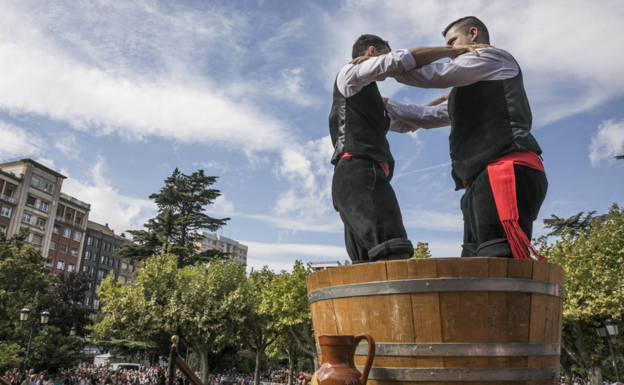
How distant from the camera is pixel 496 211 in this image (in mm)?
2711

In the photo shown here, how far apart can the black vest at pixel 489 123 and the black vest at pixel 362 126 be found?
1.79 ft

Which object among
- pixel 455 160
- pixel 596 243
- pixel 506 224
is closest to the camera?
pixel 506 224

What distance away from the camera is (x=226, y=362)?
41656 millimetres

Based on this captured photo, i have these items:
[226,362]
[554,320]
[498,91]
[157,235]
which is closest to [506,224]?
[554,320]

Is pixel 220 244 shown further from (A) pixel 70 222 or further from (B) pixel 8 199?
(B) pixel 8 199

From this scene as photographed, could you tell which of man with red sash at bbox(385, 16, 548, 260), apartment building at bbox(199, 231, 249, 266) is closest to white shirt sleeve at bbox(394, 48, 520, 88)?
man with red sash at bbox(385, 16, 548, 260)

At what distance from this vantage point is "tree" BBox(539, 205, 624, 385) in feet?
55.8

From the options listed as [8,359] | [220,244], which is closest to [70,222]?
[8,359]

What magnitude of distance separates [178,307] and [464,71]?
23555 mm

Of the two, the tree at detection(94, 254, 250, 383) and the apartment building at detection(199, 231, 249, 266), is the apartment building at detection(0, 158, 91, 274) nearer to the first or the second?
the tree at detection(94, 254, 250, 383)

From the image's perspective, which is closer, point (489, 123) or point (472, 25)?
point (489, 123)

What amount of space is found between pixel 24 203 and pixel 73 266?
1410 cm

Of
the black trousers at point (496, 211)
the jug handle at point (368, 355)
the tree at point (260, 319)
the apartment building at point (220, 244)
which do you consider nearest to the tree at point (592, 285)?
the tree at point (260, 319)

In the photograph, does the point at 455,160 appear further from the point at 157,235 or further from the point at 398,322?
the point at 157,235
